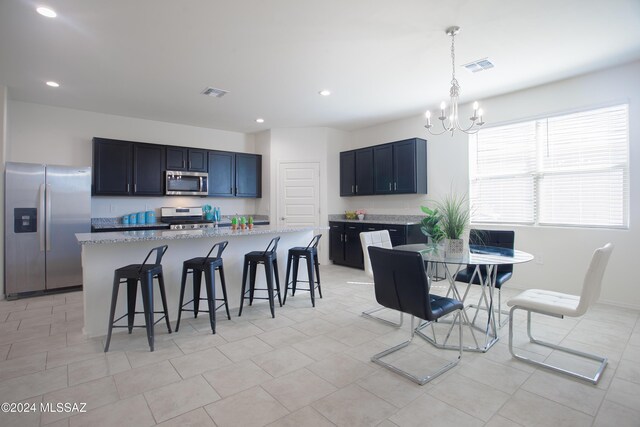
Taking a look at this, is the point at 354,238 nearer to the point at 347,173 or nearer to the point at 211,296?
the point at 347,173

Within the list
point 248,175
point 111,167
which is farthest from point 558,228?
point 111,167

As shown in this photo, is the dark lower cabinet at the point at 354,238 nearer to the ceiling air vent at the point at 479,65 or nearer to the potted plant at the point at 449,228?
the potted plant at the point at 449,228

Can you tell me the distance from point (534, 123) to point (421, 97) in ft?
5.07

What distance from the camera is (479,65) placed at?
3662 mm

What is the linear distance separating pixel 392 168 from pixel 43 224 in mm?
5231

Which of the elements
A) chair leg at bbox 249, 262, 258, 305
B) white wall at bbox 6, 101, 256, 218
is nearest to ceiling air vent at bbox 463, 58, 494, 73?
chair leg at bbox 249, 262, 258, 305

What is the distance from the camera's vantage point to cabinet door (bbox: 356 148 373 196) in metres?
6.12

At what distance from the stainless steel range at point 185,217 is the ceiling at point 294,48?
1820mm

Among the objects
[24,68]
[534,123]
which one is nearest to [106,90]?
[24,68]

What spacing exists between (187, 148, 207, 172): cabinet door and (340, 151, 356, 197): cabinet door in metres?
2.67

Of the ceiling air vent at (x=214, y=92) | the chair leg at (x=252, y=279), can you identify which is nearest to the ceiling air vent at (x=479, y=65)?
the ceiling air vent at (x=214, y=92)

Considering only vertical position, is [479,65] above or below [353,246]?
above

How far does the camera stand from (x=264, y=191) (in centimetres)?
673

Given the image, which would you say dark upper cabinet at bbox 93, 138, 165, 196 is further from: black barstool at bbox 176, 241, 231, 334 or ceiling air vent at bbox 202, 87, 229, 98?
black barstool at bbox 176, 241, 231, 334
